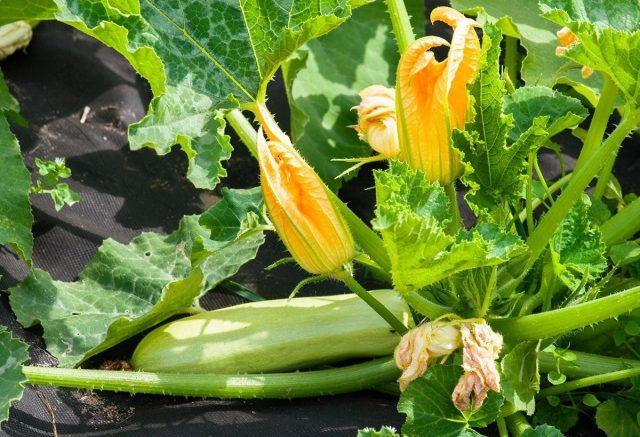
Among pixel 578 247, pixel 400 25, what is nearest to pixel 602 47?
pixel 578 247

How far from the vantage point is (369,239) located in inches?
63.5

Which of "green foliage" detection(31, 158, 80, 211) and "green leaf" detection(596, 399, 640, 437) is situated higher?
"green foliage" detection(31, 158, 80, 211)

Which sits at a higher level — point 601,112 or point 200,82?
point 200,82

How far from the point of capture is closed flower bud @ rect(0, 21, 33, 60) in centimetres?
225

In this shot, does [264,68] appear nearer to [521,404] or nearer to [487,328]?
[487,328]

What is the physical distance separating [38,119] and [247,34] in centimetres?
79

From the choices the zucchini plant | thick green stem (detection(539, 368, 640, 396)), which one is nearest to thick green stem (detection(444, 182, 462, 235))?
the zucchini plant

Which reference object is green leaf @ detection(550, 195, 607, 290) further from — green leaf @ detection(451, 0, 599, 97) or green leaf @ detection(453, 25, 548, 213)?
green leaf @ detection(451, 0, 599, 97)

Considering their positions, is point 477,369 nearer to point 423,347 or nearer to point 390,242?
point 423,347

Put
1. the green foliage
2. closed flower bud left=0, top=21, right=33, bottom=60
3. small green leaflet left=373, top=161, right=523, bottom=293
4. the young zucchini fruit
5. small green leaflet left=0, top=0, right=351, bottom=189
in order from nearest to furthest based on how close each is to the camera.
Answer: small green leaflet left=373, top=161, right=523, bottom=293 → small green leaflet left=0, top=0, right=351, bottom=189 → the young zucchini fruit → the green foliage → closed flower bud left=0, top=21, right=33, bottom=60

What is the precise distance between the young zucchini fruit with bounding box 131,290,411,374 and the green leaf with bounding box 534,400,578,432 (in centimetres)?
29

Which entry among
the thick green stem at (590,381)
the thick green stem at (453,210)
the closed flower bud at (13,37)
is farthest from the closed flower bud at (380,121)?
the closed flower bud at (13,37)

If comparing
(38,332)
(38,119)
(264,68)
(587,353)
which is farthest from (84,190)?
(587,353)

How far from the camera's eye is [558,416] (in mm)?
1714
